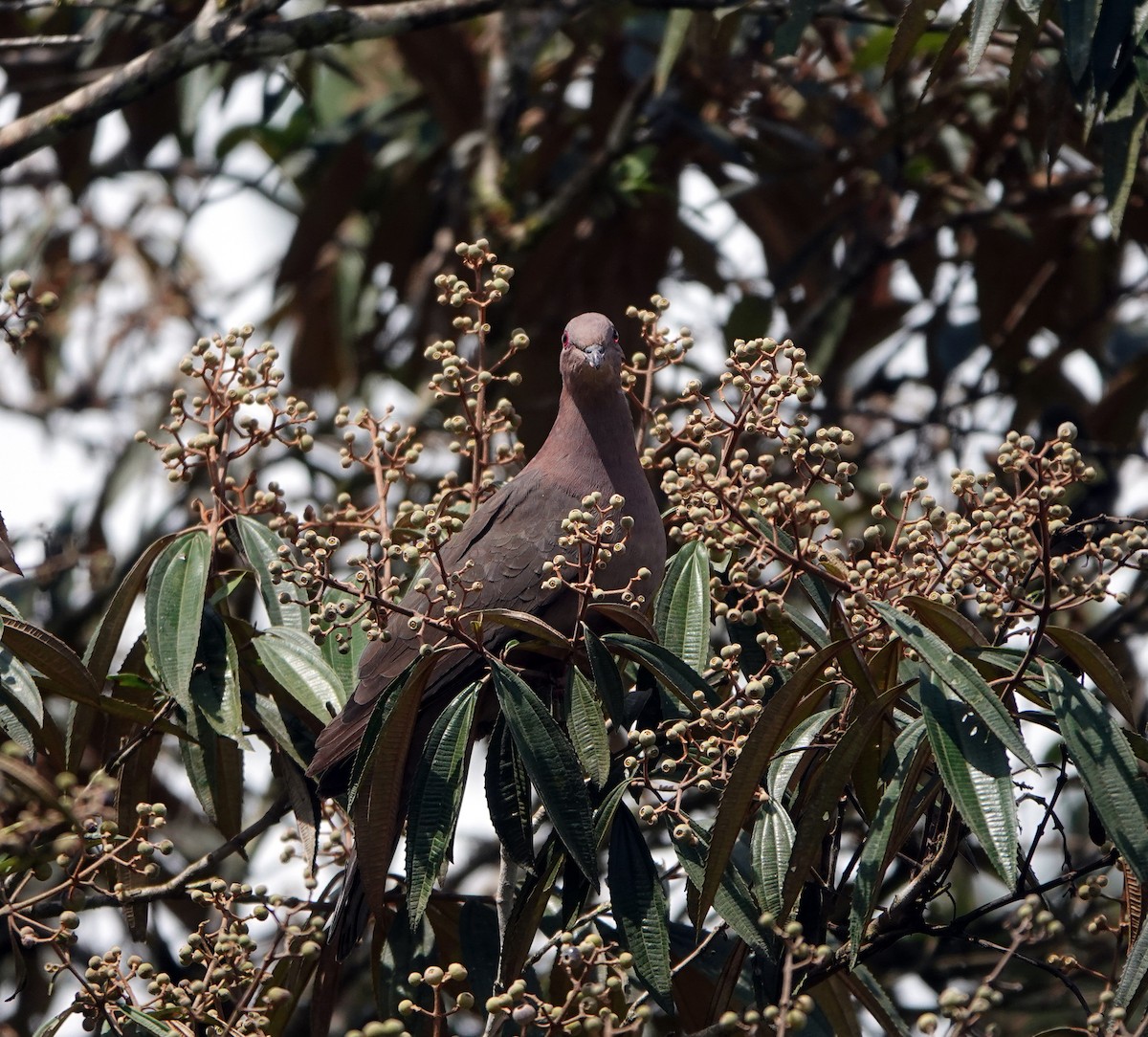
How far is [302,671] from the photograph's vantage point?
3.19 m

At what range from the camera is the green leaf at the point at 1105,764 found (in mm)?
2357

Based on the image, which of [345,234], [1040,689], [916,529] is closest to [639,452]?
[916,529]

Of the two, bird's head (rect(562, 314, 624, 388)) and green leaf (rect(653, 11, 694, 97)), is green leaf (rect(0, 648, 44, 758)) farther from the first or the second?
green leaf (rect(653, 11, 694, 97))

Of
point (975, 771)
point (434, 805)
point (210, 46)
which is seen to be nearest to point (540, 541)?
point (434, 805)

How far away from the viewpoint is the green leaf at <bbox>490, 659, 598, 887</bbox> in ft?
8.32

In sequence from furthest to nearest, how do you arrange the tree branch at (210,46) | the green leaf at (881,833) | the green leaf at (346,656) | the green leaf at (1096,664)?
the tree branch at (210,46)
the green leaf at (346,656)
the green leaf at (1096,664)
the green leaf at (881,833)

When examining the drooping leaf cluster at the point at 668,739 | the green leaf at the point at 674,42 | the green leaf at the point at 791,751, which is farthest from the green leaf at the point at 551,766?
the green leaf at the point at 674,42

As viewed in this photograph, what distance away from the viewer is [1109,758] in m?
2.41

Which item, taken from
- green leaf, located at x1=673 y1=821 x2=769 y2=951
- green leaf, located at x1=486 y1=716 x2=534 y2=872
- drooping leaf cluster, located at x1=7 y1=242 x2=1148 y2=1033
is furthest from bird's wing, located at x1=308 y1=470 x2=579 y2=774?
green leaf, located at x1=673 y1=821 x2=769 y2=951

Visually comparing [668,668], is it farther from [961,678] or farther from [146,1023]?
[146,1023]

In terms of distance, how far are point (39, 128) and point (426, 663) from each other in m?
2.12

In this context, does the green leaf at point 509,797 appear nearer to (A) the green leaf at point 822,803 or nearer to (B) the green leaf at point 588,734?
(B) the green leaf at point 588,734

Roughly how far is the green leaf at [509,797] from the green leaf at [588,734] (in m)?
0.11

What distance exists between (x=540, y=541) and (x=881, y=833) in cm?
136
